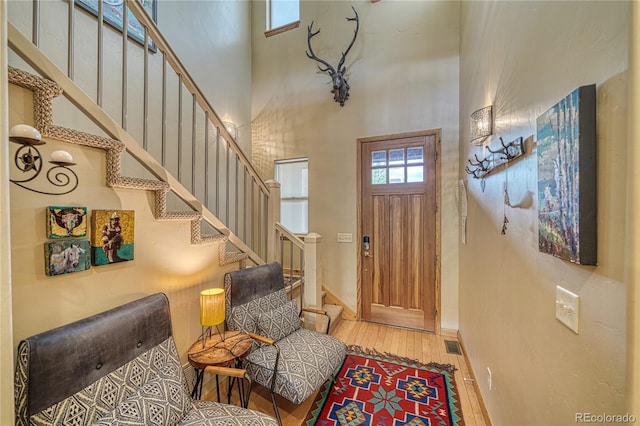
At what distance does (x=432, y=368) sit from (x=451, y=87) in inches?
124

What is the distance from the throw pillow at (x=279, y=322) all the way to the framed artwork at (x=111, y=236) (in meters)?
1.13

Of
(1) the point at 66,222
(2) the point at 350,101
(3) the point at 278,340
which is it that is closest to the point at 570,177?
(1) the point at 66,222

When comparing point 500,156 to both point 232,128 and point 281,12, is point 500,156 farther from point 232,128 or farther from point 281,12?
point 281,12

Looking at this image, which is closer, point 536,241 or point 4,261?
point 4,261

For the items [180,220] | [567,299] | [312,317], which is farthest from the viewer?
[312,317]

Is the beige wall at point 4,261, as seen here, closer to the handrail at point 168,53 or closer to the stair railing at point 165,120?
the stair railing at point 165,120

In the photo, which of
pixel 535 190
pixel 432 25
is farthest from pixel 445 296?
pixel 432 25

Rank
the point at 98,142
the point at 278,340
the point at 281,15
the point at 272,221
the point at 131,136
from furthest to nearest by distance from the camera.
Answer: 1. the point at 281,15
2. the point at 272,221
3. the point at 278,340
4. the point at 131,136
5. the point at 98,142

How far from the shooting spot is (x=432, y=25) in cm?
322

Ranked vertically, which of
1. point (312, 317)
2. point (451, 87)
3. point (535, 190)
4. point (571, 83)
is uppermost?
point (451, 87)

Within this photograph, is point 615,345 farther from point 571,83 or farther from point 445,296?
point 445,296

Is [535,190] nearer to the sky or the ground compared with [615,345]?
nearer to the sky

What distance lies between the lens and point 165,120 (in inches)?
95.2
